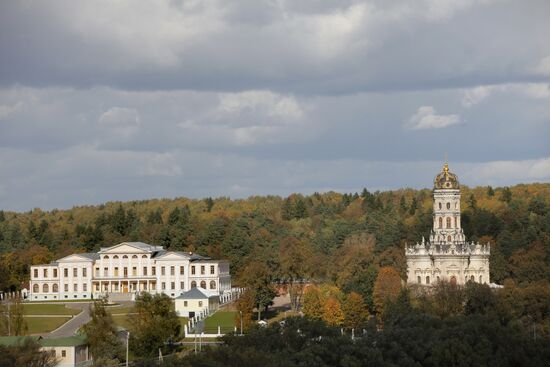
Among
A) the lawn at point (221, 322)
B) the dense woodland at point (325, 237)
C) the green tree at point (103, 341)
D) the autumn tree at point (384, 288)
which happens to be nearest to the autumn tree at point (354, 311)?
the autumn tree at point (384, 288)

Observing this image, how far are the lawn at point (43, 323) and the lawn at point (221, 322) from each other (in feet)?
34.3

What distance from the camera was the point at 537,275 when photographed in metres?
115

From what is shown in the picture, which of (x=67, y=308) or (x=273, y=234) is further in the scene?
(x=273, y=234)

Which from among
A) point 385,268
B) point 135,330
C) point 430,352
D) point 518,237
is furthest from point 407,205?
point 430,352

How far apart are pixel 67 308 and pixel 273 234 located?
4183cm

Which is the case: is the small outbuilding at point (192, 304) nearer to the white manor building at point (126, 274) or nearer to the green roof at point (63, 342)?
the white manor building at point (126, 274)

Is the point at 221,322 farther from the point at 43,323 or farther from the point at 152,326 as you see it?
the point at 152,326

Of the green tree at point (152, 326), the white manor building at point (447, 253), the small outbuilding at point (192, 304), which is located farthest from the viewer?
the white manor building at point (447, 253)

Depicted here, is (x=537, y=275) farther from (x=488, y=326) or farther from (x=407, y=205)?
(x=407, y=205)

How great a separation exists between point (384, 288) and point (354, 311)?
17.9 feet

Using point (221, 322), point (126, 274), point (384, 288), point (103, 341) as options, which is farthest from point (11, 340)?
point (126, 274)

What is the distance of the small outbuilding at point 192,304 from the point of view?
113 meters

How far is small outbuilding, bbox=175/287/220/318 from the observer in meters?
113

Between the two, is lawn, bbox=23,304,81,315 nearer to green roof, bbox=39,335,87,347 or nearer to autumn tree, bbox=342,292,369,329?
autumn tree, bbox=342,292,369,329
